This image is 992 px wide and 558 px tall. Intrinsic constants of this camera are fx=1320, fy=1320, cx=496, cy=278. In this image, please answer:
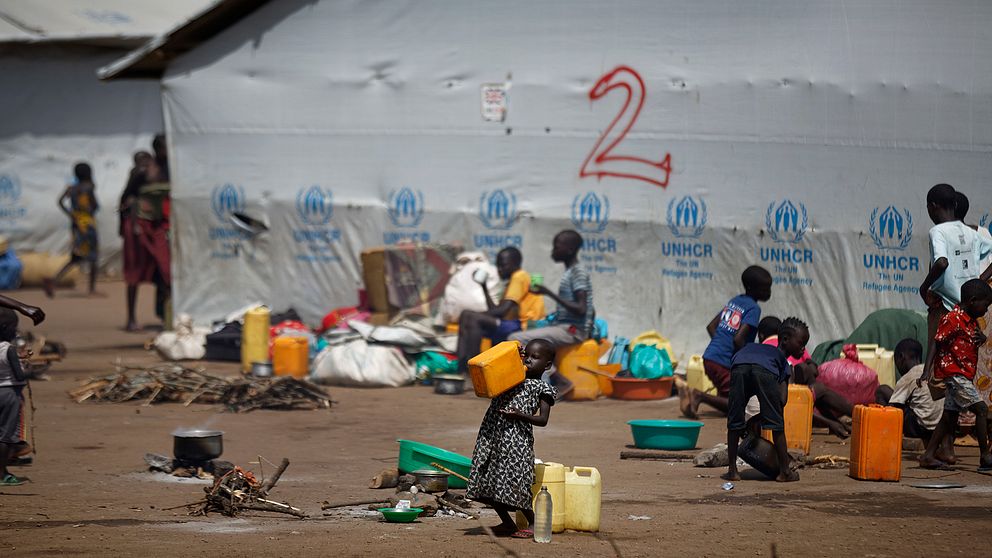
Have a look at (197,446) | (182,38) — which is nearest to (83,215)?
(182,38)

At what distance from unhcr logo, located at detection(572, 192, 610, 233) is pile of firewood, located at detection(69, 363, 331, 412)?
3.56 metres

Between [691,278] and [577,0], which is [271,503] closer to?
[691,278]

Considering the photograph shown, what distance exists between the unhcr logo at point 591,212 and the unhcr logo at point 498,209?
0.76 meters

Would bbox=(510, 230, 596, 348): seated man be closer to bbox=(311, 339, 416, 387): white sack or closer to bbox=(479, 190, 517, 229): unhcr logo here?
bbox=(311, 339, 416, 387): white sack

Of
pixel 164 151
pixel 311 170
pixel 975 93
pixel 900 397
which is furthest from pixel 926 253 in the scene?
pixel 164 151

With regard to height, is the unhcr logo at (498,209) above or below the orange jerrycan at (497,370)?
above

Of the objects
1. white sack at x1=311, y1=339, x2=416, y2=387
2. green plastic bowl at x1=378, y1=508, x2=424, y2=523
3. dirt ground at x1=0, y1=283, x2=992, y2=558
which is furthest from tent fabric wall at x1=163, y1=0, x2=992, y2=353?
green plastic bowl at x1=378, y1=508, x2=424, y2=523

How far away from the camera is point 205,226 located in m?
16.3

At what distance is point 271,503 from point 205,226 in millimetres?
9362

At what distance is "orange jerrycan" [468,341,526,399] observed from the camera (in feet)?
22.1

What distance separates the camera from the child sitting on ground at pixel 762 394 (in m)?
8.32

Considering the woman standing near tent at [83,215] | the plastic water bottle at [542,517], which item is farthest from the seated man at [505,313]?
the woman standing near tent at [83,215]

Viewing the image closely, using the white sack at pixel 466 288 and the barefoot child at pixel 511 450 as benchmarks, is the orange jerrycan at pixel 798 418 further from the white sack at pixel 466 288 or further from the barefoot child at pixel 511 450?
the white sack at pixel 466 288

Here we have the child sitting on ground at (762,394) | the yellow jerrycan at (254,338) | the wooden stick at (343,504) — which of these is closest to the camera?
the wooden stick at (343,504)
